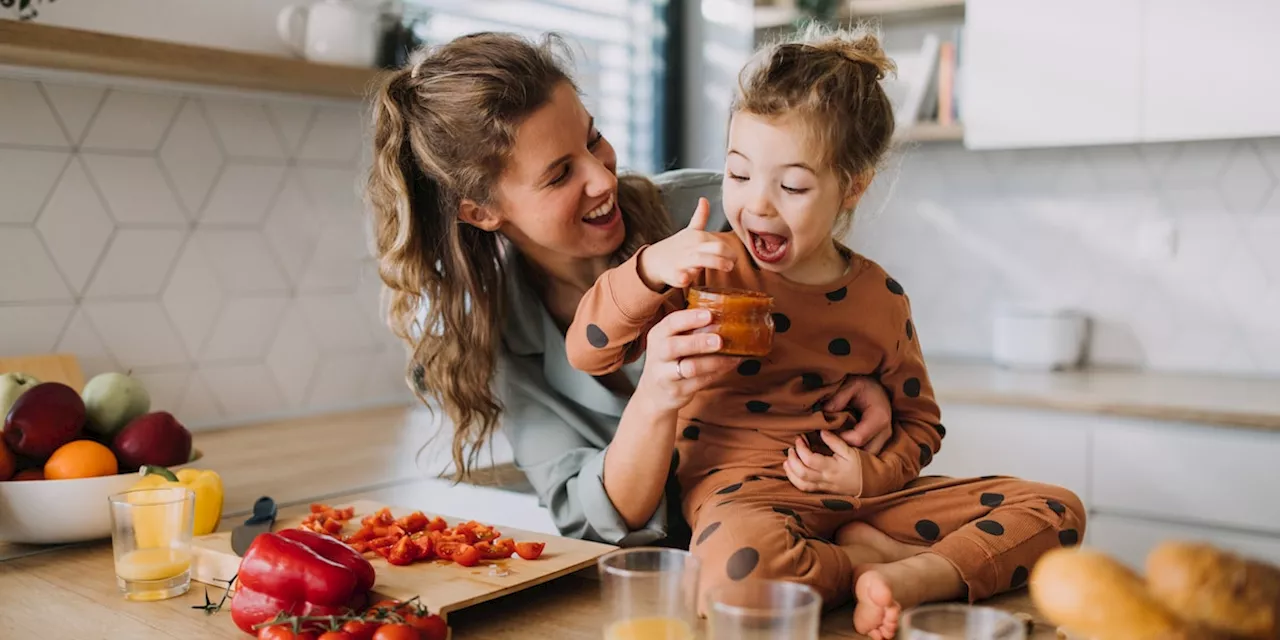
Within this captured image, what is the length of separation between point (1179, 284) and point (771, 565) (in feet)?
7.18

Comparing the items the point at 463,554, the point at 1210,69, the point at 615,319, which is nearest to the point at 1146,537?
the point at 1210,69

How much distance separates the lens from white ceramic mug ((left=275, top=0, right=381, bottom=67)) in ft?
7.58

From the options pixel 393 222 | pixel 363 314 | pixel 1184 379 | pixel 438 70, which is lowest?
pixel 1184 379

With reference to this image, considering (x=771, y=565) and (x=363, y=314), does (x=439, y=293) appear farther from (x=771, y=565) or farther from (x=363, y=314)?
(x=363, y=314)

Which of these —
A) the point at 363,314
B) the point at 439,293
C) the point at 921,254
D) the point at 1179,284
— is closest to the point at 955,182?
the point at 921,254

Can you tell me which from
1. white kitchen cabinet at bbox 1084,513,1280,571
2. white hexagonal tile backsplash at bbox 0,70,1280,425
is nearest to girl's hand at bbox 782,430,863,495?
white kitchen cabinet at bbox 1084,513,1280,571

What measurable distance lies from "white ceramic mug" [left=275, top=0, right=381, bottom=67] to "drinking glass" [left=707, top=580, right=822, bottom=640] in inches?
71.4

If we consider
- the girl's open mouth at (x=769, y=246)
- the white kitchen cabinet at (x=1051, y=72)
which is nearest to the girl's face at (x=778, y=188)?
the girl's open mouth at (x=769, y=246)

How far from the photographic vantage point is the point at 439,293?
1.55m

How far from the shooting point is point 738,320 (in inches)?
44.9

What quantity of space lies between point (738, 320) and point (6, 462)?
1019mm

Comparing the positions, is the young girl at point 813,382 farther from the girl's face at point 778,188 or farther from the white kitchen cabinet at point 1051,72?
the white kitchen cabinet at point 1051,72

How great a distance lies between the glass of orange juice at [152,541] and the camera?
1.21 metres

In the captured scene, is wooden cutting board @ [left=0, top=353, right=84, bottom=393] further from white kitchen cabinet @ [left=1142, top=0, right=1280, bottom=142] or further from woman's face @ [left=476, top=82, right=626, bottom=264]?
white kitchen cabinet @ [left=1142, top=0, right=1280, bottom=142]
